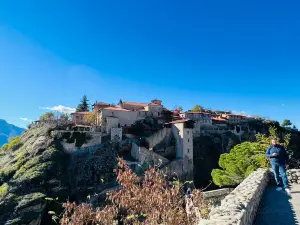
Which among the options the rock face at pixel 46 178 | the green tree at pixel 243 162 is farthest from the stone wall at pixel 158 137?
the green tree at pixel 243 162

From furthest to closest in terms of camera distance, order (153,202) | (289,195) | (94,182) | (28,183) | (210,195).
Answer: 1. (94,182)
2. (28,183)
3. (210,195)
4. (289,195)
5. (153,202)

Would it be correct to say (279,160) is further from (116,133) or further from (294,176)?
(116,133)

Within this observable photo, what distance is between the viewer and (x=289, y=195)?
28.2 feet

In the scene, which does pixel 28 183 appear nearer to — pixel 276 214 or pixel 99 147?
pixel 99 147

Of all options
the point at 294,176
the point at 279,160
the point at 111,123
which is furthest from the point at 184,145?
the point at 279,160

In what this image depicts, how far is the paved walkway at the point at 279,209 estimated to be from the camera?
244 inches

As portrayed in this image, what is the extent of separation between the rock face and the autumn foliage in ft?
94.9

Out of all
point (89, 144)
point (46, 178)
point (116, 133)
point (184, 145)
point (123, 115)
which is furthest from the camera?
point (123, 115)

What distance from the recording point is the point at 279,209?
7094 mm

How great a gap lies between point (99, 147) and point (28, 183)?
37.5 feet

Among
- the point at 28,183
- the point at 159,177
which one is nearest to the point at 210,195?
the point at 159,177

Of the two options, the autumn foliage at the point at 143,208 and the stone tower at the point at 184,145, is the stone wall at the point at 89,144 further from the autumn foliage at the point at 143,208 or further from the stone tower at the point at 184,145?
the autumn foliage at the point at 143,208

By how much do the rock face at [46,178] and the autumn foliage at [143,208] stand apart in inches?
1138

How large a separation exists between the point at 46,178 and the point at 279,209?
34869 millimetres
